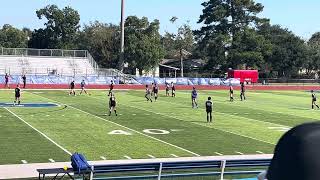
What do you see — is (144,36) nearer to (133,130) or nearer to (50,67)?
(50,67)

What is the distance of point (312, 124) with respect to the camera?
296cm

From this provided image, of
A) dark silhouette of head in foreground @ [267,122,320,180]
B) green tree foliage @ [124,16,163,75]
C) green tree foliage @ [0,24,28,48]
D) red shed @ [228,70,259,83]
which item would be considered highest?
green tree foliage @ [0,24,28,48]

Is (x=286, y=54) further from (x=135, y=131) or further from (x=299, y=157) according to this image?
(x=299, y=157)

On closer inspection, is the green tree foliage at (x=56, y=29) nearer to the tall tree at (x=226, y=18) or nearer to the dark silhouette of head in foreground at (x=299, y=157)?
Answer: the tall tree at (x=226, y=18)

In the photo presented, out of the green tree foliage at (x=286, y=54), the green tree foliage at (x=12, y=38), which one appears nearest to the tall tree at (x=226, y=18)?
the green tree foliage at (x=286, y=54)

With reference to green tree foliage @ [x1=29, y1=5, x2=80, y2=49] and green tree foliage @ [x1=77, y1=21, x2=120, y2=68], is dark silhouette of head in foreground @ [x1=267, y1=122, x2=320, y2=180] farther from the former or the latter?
green tree foliage @ [x1=29, y1=5, x2=80, y2=49]

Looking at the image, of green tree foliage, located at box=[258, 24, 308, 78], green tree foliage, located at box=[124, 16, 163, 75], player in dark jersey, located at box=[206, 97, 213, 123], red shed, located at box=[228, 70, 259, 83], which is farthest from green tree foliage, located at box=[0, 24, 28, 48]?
player in dark jersey, located at box=[206, 97, 213, 123]

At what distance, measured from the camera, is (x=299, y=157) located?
9.03 feet

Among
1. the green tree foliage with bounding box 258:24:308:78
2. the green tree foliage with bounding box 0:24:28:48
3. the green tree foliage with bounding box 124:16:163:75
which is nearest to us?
the green tree foliage with bounding box 124:16:163:75

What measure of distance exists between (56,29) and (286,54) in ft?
147

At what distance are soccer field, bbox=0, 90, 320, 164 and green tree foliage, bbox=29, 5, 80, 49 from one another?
7399cm

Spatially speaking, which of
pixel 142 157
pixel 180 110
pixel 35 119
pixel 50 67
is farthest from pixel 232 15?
pixel 142 157

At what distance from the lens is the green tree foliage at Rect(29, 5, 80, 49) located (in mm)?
106188

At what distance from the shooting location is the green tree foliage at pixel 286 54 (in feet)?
330
